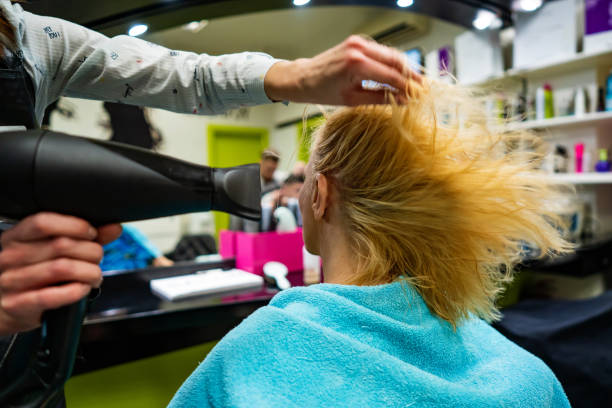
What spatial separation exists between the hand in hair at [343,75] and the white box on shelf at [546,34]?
2.48 m

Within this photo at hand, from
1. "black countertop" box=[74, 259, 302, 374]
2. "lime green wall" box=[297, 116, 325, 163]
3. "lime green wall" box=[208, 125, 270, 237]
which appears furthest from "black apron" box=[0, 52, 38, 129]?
"black countertop" box=[74, 259, 302, 374]

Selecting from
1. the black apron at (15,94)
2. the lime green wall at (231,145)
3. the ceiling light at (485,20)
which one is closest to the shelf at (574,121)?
the ceiling light at (485,20)

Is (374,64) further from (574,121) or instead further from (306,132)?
(574,121)

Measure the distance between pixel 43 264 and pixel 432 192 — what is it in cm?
60

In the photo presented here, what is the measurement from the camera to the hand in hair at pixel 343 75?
49 cm

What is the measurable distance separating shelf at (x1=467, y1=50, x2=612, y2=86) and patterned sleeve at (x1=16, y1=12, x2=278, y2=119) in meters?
2.55

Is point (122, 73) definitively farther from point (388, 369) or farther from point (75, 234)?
point (388, 369)

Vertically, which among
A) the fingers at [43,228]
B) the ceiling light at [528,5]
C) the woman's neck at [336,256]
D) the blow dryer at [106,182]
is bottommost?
the woman's neck at [336,256]

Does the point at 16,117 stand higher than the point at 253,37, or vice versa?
the point at 253,37

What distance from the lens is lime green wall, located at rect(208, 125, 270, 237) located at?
0.75 meters

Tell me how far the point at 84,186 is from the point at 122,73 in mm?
278

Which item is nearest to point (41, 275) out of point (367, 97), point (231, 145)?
point (367, 97)

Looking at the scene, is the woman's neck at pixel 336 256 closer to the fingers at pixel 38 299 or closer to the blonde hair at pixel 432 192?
the blonde hair at pixel 432 192

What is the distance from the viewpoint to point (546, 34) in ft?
8.12
